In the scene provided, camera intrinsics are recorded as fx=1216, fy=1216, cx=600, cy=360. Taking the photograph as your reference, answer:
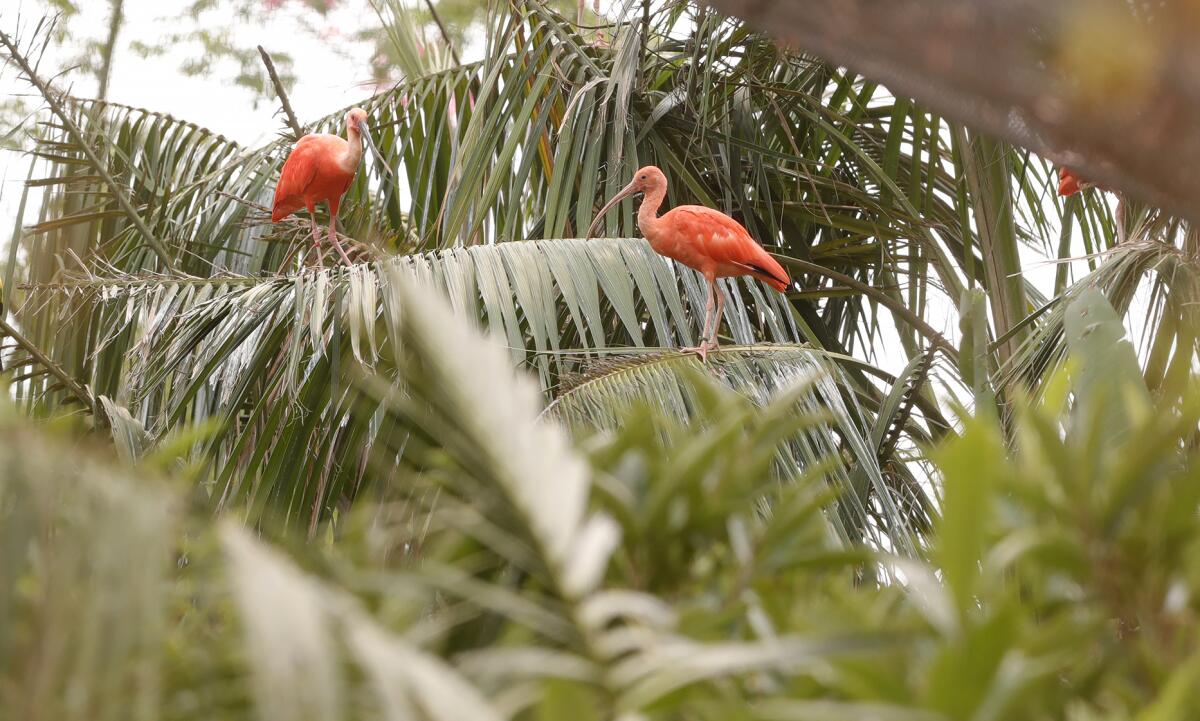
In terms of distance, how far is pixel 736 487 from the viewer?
1.05 meters

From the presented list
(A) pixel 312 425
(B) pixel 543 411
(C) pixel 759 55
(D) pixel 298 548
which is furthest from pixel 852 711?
(C) pixel 759 55

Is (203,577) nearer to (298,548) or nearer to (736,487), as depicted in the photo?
(298,548)

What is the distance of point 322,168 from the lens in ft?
15.4

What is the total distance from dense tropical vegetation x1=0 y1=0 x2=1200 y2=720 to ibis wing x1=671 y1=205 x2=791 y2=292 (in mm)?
184

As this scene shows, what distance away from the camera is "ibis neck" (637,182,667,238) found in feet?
12.8

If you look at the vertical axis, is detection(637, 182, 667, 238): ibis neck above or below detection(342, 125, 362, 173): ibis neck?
below

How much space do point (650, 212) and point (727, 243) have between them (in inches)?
16.2

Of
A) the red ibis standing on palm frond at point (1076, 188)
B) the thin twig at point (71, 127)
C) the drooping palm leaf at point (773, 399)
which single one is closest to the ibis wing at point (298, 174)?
the thin twig at point (71, 127)

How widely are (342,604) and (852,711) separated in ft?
1.11

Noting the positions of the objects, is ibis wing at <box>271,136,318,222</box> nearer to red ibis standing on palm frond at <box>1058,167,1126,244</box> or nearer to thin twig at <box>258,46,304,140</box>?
thin twig at <box>258,46,304,140</box>

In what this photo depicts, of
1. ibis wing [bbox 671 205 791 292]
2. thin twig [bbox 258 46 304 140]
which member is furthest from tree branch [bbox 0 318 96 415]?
ibis wing [bbox 671 205 791 292]

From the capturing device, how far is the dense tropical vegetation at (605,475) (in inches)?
31.0

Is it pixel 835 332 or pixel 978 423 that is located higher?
pixel 835 332

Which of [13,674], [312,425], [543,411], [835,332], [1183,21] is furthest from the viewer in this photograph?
[835,332]
